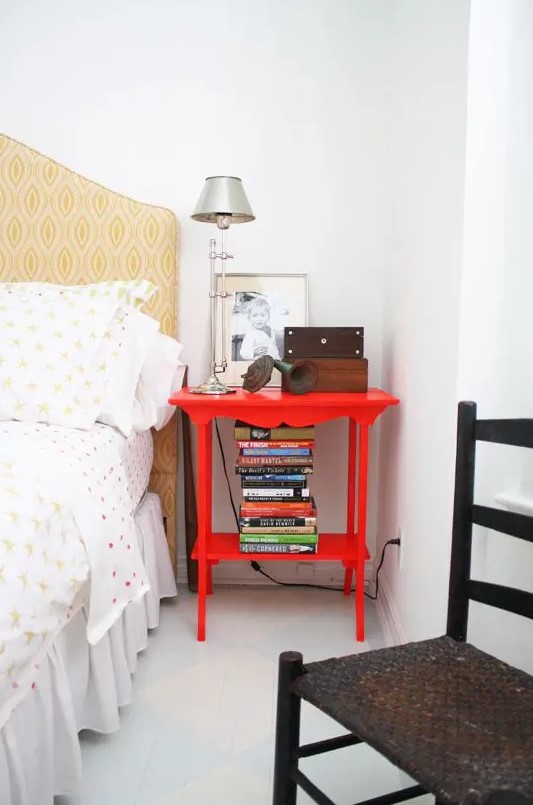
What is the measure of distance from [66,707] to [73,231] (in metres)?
1.68

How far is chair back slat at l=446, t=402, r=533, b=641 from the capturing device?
1140 millimetres

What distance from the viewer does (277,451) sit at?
2199 mm

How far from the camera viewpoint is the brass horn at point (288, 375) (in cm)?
215

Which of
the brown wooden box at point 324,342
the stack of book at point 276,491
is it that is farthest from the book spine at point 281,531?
the brown wooden box at point 324,342

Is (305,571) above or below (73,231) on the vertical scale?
below

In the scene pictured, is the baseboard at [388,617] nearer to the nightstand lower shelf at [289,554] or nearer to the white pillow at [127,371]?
the nightstand lower shelf at [289,554]

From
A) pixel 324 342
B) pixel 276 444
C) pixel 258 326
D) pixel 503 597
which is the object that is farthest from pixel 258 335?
pixel 503 597

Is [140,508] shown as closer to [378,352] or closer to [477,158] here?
[378,352]

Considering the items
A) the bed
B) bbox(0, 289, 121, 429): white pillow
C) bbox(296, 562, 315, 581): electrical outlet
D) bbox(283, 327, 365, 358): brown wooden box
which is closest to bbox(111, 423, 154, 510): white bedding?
the bed

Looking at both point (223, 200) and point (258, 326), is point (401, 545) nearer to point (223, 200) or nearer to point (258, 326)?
point (258, 326)

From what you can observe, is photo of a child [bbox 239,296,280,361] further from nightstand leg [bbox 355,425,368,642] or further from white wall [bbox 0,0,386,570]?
nightstand leg [bbox 355,425,368,642]

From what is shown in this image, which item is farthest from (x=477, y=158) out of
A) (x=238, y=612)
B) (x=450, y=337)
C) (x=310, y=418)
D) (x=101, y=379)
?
(x=238, y=612)

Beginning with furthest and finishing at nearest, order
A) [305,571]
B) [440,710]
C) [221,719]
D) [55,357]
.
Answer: [305,571], [55,357], [221,719], [440,710]

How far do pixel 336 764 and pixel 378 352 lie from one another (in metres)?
1.49
